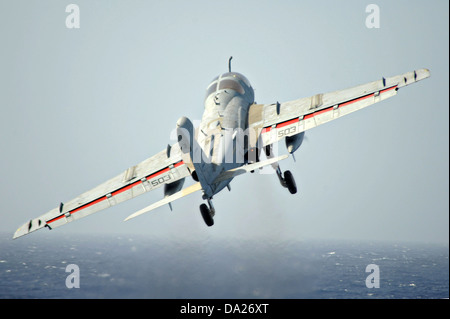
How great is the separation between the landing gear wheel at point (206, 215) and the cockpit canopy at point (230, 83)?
8001 millimetres

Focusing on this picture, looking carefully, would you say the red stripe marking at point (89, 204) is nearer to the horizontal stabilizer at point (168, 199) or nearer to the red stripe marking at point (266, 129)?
the horizontal stabilizer at point (168, 199)

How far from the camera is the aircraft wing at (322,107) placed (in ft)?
64.4

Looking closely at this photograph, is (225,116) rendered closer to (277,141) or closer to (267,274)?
(277,141)

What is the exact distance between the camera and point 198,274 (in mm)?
24344

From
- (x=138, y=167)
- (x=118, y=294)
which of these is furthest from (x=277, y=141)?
(x=118, y=294)

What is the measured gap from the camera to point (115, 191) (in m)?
21.1

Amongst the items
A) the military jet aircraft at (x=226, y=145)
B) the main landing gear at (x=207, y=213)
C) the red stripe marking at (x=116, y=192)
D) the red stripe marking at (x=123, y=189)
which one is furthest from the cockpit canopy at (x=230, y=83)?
the main landing gear at (x=207, y=213)

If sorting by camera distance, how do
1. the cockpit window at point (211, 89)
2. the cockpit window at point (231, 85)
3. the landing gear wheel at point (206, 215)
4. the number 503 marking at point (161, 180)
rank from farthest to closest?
1. the cockpit window at point (211, 89)
2. the cockpit window at point (231, 85)
3. the number 503 marking at point (161, 180)
4. the landing gear wheel at point (206, 215)

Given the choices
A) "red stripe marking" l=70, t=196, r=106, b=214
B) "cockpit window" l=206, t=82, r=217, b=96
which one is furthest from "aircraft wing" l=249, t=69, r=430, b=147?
"red stripe marking" l=70, t=196, r=106, b=214

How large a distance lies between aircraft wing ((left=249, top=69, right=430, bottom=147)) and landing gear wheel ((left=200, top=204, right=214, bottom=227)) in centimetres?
414

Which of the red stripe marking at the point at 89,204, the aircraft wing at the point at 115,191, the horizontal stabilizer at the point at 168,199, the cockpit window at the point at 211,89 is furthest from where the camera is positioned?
the cockpit window at the point at 211,89

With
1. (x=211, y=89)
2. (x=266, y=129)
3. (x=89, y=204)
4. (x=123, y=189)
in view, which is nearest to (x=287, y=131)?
(x=266, y=129)

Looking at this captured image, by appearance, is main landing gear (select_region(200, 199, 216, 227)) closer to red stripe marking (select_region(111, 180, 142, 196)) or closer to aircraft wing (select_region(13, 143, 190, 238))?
aircraft wing (select_region(13, 143, 190, 238))
